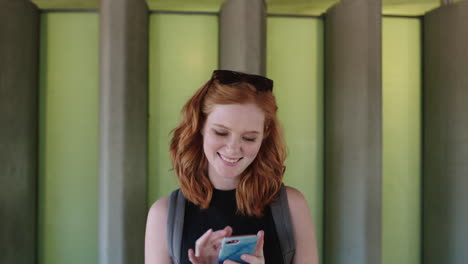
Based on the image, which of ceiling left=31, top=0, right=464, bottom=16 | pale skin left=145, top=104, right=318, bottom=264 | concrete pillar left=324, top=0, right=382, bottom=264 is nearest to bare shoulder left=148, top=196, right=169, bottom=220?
pale skin left=145, top=104, right=318, bottom=264

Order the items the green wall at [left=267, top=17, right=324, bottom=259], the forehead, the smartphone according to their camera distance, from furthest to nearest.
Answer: the green wall at [left=267, top=17, right=324, bottom=259]
the forehead
the smartphone

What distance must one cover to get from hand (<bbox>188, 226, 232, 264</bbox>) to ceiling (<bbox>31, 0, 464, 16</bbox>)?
1636 millimetres

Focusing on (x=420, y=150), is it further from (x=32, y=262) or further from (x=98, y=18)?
(x=32, y=262)

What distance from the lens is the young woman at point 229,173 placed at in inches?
42.2

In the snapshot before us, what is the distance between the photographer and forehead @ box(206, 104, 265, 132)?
41.6 inches

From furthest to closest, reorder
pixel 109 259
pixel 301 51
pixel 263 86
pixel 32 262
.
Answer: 1. pixel 301 51
2. pixel 32 262
3. pixel 109 259
4. pixel 263 86

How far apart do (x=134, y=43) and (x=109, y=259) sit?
4.20 feet

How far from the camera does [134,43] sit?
6.66 ft

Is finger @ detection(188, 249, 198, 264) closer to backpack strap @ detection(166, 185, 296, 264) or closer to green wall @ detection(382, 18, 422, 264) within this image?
backpack strap @ detection(166, 185, 296, 264)

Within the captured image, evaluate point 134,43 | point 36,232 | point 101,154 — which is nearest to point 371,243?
point 101,154

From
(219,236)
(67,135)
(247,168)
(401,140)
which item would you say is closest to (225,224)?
(219,236)

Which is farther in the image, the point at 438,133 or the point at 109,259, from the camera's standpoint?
the point at 438,133

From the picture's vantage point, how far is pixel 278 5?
7.30 feet

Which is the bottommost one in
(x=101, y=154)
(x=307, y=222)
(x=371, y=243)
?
(x=371, y=243)
